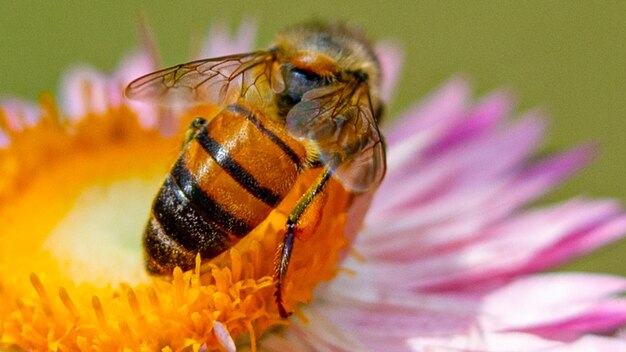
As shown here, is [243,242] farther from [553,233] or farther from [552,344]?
[553,233]

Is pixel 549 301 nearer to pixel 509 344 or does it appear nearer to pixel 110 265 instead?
pixel 509 344

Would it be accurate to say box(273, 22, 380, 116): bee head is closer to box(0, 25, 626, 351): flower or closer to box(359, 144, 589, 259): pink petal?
box(0, 25, 626, 351): flower

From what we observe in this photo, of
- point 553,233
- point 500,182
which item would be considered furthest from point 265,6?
point 553,233

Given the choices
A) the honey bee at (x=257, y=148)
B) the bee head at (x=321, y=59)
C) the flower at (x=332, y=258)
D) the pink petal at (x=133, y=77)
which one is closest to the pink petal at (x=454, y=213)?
the flower at (x=332, y=258)

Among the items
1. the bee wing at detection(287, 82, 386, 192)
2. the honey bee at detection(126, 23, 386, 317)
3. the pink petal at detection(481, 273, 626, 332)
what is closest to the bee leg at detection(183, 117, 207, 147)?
the honey bee at detection(126, 23, 386, 317)

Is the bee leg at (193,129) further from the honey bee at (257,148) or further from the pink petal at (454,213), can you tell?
the pink petal at (454,213)

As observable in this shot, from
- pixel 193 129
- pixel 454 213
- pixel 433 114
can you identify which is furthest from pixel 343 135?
pixel 433 114
